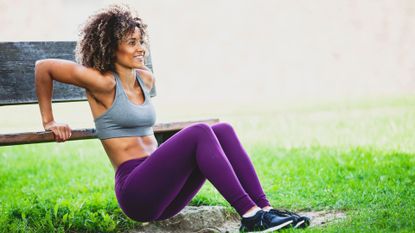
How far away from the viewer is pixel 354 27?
18.8 meters

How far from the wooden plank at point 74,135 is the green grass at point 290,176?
639mm

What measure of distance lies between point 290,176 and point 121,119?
2532 mm

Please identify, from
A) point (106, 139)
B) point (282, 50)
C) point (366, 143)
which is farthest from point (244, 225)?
point (282, 50)

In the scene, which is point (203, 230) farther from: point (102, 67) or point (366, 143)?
point (366, 143)

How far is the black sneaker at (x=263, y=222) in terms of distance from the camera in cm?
325

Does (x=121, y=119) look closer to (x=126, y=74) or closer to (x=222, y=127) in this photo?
(x=126, y=74)

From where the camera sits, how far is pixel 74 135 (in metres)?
3.49

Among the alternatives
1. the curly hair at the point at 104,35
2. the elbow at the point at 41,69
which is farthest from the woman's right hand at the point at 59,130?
the curly hair at the point at 104,35

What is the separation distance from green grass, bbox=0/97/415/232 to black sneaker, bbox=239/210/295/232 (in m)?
0.18

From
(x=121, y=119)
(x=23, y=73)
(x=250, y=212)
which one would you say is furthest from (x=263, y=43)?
(x=250, y=212)

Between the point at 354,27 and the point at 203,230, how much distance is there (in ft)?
52.3

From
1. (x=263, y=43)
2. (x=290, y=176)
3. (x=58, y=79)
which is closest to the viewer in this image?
(x=58, y=79)

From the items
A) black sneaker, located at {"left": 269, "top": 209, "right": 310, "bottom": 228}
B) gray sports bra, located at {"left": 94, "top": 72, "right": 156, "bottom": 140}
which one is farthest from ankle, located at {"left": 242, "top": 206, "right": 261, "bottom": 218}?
gray sports bra, located at {"left": 94, "top": 72, "right": 156, "bottom": 140}

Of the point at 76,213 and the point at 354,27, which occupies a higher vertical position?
the point at 76,213
